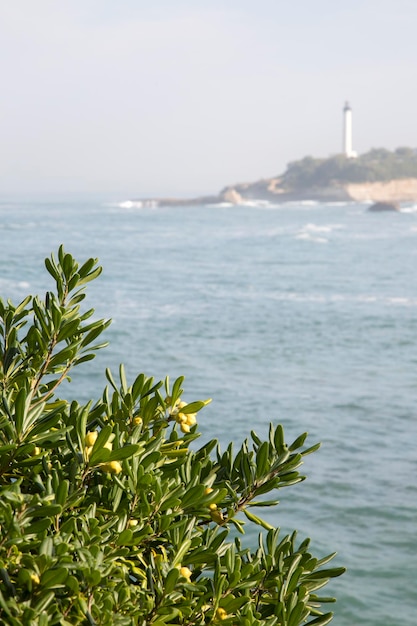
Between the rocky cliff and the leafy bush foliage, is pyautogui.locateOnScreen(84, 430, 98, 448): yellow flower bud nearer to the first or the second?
the leafy bush foliage

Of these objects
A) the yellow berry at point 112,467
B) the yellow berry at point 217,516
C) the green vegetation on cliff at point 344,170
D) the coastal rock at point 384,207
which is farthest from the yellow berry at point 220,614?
the green vegetation on cliff at point 344,170

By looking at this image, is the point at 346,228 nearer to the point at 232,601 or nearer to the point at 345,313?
the point at 345,313

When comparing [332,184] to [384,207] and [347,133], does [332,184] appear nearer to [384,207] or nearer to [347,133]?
[347,133]

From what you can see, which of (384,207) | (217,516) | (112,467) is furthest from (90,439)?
(384,207)

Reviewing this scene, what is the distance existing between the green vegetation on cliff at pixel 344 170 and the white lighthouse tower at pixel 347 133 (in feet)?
4.81

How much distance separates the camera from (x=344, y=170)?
3907 inches

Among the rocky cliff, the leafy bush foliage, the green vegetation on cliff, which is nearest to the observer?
the leafy bush foliage

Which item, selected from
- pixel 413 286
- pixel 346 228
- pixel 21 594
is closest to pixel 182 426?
pixel 21 594

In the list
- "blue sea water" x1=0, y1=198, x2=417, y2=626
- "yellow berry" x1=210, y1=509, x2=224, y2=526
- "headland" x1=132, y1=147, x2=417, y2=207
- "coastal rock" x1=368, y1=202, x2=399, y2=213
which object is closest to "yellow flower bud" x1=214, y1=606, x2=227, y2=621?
"yellow berry" x1=210, y1=509, x2=224, y2=526

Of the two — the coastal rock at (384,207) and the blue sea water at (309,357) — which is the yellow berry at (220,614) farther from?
the coastal rock at (384,207)

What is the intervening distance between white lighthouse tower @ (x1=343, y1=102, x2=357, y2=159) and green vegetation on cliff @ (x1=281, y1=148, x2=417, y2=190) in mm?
1465

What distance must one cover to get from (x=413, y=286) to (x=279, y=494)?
65.0 ft

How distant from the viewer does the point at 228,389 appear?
13406 millimetres

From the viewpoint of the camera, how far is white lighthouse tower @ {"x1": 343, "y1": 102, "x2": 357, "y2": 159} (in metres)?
106
